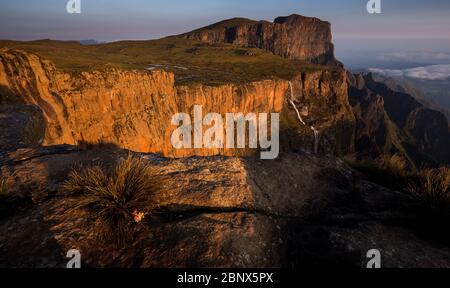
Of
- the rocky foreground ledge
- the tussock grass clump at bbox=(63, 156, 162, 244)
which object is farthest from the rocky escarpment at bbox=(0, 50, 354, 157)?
the tussock grass clump at bbox=(63, 156, 162, 244)

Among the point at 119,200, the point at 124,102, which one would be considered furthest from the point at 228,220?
the point at 124,102

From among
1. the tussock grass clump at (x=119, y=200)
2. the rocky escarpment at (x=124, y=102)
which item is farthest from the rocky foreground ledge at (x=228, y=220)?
the rocky escarpment at (x=124, y=102)

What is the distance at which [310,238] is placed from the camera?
499 cm

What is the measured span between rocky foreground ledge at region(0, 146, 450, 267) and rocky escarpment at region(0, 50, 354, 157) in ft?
26.3

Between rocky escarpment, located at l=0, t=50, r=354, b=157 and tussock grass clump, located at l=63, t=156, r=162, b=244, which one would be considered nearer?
tussock grass clump, located at l=63, t=156, r=162, b=244

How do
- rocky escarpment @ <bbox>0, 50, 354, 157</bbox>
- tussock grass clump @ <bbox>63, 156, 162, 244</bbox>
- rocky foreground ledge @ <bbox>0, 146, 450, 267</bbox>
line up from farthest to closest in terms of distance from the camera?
rocky escarpment @ <bbox>0, 50, 354, 157</bbox> < tussock grass clump @ <bbox>63, 156, 162, 244</bbox> < rocky foreground ledge @ <bbox>0, 146, 450, 267</bbox>

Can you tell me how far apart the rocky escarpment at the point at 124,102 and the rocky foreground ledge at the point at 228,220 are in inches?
316

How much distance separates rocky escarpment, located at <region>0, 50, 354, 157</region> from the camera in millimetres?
16562

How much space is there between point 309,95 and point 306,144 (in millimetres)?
33274

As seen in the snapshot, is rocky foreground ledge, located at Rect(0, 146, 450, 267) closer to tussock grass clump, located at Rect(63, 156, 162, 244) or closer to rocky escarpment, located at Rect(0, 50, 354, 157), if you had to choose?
tussock grass clump, located at Rect(63, 156, 162, 244)

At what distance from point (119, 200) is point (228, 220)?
1927 mm

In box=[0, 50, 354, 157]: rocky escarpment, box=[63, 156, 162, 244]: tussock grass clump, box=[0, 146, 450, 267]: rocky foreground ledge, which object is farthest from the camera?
box=[0, 50, 354, 157]: rocky escarpment

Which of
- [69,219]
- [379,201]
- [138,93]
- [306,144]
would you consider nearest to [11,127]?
[69,219]
